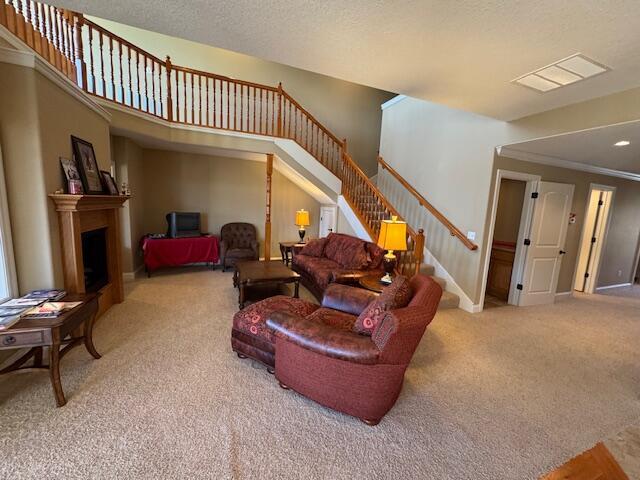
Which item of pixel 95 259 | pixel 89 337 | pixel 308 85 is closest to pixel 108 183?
pixel 95 259

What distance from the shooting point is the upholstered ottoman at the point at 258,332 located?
226 cm

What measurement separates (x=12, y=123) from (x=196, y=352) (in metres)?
2.35

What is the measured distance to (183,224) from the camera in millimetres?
5164

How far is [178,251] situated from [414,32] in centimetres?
472

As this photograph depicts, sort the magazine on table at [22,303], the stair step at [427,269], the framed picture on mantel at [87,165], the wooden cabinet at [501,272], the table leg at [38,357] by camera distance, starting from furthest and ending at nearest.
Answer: the wooden cabinet at [501,272] < the stair step at [427,269] < the framed picture on mantel at [87,165] < the table leg at [38,357] < the magazine on table at [22,303]

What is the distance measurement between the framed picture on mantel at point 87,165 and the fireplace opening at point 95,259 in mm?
534

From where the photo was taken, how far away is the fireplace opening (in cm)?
312

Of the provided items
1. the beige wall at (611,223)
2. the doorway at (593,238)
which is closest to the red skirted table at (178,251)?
the beige wall at (611,223)

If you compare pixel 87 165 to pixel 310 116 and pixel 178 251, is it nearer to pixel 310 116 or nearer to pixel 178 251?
pixel 178 251

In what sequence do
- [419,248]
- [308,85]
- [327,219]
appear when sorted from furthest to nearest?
[308,85], [327,219], [419,248]

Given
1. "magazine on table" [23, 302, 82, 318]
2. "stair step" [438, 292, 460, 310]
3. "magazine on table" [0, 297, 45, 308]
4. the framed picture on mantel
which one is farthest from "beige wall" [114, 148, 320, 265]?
"stair step" [438, 292, 460, 310]

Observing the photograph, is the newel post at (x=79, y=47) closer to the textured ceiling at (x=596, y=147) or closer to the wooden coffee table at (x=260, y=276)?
the wooden coffee table at (x=260, y=276)

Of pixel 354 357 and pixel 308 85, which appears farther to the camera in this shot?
pixel 308 85

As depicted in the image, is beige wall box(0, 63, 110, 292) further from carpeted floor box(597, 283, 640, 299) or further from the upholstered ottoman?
carpeted floor box(597, 283, 640, 299)
